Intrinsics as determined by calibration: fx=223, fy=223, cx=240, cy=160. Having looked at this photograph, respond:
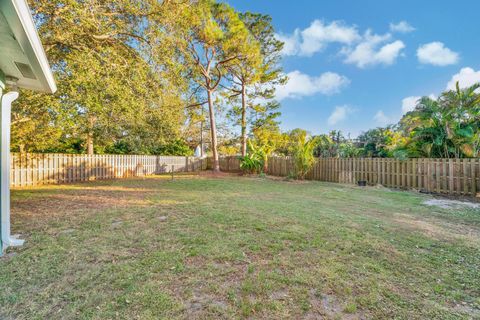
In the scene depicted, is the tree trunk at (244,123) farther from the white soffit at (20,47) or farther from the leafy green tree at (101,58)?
the white soffit at (20,47)

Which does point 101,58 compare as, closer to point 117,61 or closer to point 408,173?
point 117,61

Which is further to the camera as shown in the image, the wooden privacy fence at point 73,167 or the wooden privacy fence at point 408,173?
the wooden privacy fence at point 73,167

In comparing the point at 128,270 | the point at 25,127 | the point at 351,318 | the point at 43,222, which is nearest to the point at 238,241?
the point at 128,270

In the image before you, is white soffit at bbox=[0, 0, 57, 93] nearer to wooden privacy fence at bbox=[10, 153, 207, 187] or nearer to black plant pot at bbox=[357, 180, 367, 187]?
wooden privacy fence at bbox=[10, 153, 207, 187]

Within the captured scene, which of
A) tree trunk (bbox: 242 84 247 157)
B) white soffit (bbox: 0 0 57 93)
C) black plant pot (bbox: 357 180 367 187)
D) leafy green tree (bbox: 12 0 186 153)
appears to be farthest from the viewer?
tree trunk (bbox: 242 84 247 157)

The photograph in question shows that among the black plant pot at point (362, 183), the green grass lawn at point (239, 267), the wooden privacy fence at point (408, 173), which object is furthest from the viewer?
the black plant pot at point (362, 183)

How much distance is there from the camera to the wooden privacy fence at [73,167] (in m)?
8.46

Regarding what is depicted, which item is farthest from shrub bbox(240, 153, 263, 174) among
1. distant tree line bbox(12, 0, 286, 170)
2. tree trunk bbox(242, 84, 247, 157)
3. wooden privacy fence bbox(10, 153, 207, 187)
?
distant tree line bbox(12, 0, 286, 170)

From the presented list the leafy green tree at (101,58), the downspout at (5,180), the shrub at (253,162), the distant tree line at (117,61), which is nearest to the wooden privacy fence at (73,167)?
the distant tree line at (117,61)

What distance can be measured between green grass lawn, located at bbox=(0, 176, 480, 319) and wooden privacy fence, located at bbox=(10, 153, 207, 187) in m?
5.57

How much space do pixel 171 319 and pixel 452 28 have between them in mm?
13800

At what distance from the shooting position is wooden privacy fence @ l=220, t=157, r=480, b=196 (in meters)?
7.35

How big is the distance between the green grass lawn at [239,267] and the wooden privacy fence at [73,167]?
18.3ft

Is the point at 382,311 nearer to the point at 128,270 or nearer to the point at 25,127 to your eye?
the point at 128,270
